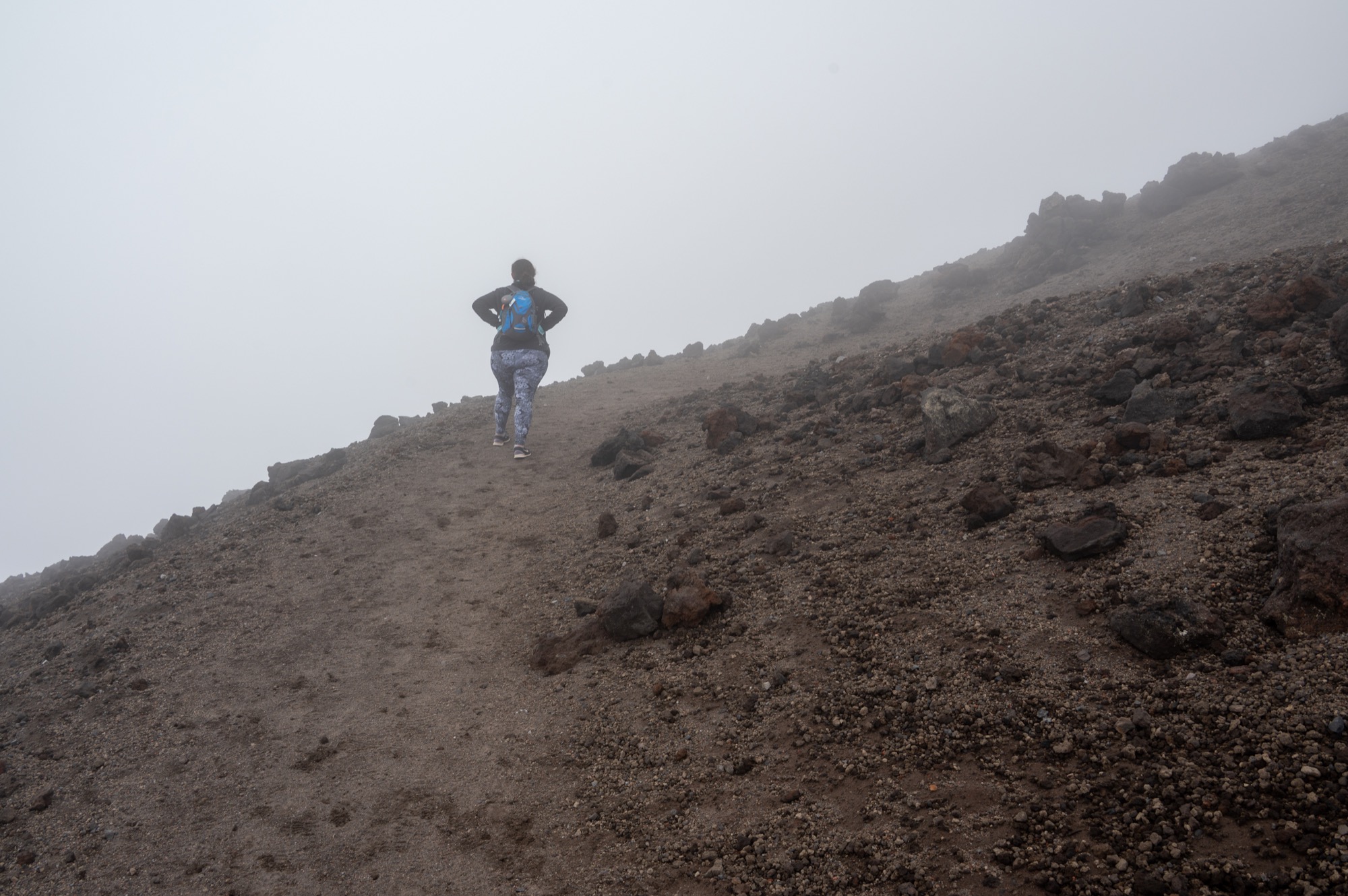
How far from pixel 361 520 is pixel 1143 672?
757cm

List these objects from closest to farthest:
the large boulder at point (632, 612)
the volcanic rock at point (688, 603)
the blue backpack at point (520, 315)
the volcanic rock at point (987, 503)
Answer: the volcanic rock at point (987, 503)
the volcanic rock at point (688, 603)
the large boulder at point (632, 612)
the blue backpack at point (520, 315)

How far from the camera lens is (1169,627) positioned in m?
3.16

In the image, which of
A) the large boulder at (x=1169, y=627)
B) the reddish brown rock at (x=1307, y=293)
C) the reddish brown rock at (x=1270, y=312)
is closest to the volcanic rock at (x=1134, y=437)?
the large boulder at (x=1169, y=627)

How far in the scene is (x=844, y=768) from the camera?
3.28 metres

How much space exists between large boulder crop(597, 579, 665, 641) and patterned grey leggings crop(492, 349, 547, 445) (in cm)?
550

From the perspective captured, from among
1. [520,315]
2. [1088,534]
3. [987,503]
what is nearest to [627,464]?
[520,315]

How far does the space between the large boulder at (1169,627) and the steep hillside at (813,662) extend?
0.02 meters

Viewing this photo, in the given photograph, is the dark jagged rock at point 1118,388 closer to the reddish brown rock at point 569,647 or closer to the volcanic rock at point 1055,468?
the volcanic rock at point 1055,468

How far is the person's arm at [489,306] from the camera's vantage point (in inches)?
402

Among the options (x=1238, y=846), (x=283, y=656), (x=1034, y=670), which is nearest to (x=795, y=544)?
(x=1034, y=670)

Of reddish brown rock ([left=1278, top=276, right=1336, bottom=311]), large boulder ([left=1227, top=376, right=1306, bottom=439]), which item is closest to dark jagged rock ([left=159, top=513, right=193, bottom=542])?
large boulder ([left=1227, top=376, right=1306, bottom=439])

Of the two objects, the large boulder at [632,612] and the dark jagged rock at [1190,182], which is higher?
the dark jagged rock at [1190,182]

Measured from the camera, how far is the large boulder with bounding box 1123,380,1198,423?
5285 mm

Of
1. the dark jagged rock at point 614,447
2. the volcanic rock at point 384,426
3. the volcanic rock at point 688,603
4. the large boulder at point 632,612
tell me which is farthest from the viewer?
the volcanic rock at point 384,426
